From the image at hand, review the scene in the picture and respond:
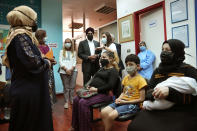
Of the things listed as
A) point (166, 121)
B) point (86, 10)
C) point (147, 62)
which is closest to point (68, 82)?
point (147, 62)

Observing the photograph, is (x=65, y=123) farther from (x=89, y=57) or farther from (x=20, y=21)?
(x=20, y=21)

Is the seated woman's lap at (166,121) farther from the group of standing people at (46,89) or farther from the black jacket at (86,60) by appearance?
the black jacket at (86,60)

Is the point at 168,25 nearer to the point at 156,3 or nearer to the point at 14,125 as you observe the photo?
the point at 156,3

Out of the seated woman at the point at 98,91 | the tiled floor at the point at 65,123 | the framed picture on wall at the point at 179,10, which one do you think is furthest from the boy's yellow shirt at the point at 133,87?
the framed picture on wall at the point at 179,10

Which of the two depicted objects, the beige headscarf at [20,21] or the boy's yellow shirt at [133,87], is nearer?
the beige headscarf at [20,21]

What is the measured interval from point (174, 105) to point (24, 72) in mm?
1240

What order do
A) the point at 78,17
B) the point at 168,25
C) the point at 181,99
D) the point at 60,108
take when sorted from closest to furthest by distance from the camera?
A: the point at 181,99
the point at 168,25
the point at 60,108
the point at 78,17

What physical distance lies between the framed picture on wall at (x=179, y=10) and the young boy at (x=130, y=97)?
1.45 meters

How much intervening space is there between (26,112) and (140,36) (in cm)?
302

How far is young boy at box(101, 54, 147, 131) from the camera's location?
1668mm

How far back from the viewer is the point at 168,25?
292 centimetres

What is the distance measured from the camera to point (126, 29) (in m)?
3.86

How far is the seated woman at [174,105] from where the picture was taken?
45.1 inches

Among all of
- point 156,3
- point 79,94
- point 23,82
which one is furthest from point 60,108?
point 156,3
